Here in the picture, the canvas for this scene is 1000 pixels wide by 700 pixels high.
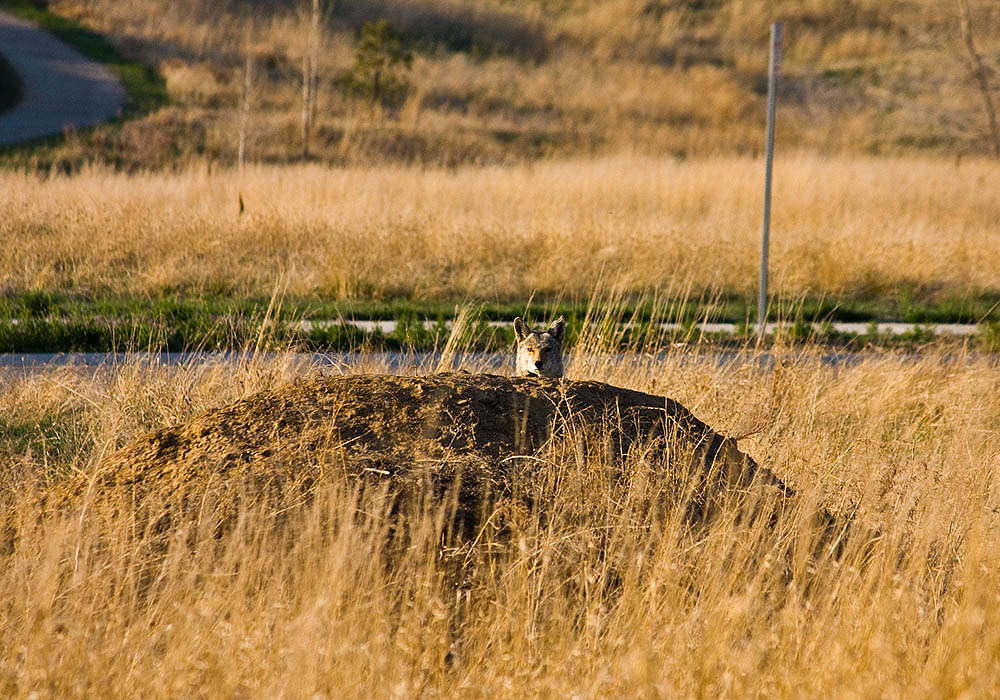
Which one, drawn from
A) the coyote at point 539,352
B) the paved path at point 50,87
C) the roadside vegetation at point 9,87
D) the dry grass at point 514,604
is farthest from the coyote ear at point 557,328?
the roadside vegetation at point 9,87

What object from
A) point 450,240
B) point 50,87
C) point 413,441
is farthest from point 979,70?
point 50,87

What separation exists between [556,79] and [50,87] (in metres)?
19.1

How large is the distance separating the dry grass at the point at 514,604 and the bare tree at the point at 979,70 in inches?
1068

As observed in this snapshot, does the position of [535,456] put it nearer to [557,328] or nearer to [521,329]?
[521,329]

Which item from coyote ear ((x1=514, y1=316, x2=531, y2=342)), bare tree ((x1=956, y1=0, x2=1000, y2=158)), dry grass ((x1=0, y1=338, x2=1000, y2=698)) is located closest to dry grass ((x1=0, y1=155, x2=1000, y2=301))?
coyote ear ((x1=514, y1=316, x2=531, y2=342))

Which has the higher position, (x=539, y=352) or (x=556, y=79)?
(x=556, y=79)

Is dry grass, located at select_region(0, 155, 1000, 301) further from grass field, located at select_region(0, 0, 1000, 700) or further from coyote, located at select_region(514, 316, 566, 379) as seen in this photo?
coyote, located at select_region(514, 316, 566, 379)

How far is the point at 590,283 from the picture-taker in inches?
516

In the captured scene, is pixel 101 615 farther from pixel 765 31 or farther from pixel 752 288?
pixel 765 31

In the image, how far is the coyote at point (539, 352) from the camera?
5.56m

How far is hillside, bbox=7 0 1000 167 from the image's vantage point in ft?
97.0

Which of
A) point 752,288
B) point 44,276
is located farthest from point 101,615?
point 752,288

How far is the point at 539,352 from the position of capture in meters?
5.55

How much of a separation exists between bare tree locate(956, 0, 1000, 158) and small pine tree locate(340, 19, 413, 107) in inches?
674
